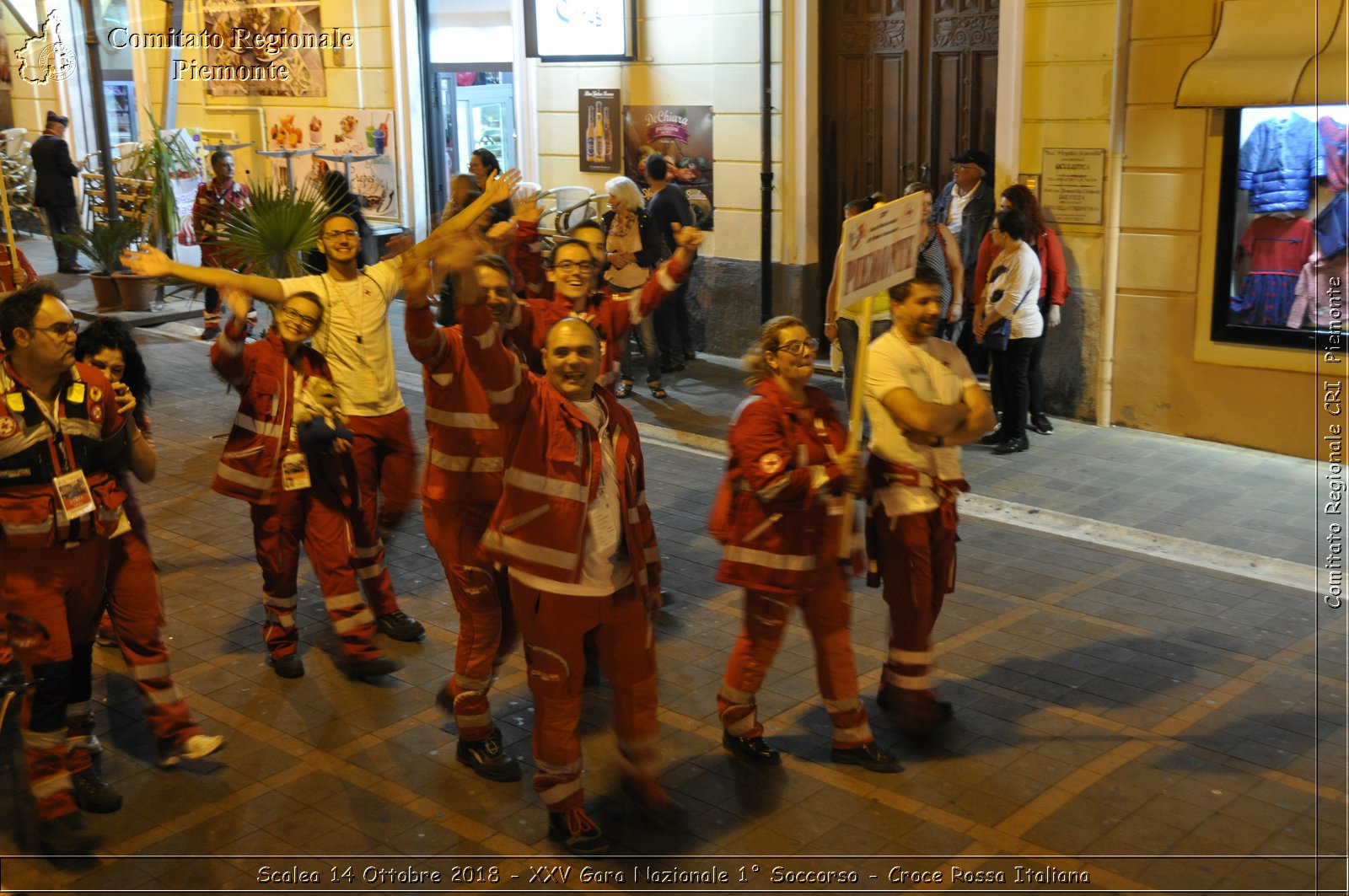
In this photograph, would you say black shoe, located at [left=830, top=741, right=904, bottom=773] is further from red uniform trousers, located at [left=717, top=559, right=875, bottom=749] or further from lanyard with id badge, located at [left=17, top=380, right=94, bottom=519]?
lanyard with id badge, located at [left=17, top=380, right=94, bottom=519]

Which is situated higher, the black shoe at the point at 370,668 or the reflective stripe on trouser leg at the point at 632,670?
the reflective stripe on trouser leg at the point at 632,670

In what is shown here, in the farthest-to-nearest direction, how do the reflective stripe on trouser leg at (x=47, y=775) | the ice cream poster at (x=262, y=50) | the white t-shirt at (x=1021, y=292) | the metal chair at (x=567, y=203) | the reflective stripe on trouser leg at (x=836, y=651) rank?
the ice cream poster at (x=262, y=50)
the metal chair at (x=567, y=203)
the white t-shirt at (x=1021, y=292)
the reflective stripe on trouser leg at (x=836, y=651)
the reflective stripe on trouser leg at (x=47, y=775)

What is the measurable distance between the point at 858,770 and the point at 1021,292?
219 inches

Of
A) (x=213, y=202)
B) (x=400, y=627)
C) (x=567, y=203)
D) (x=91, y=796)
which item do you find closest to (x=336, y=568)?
(x=400, y=627)

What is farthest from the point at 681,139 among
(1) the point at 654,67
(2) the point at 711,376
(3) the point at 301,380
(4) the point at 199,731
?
(4) the point at 199,731

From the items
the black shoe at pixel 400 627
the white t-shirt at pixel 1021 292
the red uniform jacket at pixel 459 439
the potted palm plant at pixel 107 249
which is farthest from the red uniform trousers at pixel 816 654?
the potted palm plant at pixel 107 249

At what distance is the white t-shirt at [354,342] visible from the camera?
6.89 meters

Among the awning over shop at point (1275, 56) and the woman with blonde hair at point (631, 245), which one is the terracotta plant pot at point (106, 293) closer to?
the woman with blonde hair at point (631, 245)

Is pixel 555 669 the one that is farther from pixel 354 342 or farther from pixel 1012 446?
pixel 1012 446

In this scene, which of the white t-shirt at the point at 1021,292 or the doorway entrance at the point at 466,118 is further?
the doorway entrance at the point at 466,118

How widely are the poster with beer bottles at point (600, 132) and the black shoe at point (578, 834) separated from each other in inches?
416

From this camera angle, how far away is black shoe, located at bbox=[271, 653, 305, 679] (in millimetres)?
6664

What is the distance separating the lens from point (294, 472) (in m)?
6.45

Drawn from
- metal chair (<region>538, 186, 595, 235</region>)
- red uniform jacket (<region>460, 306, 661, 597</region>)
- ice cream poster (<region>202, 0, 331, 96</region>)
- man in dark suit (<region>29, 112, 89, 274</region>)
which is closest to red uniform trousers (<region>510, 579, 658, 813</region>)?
red uniform jacket (<region>460, 306, 661, 597</region>)
